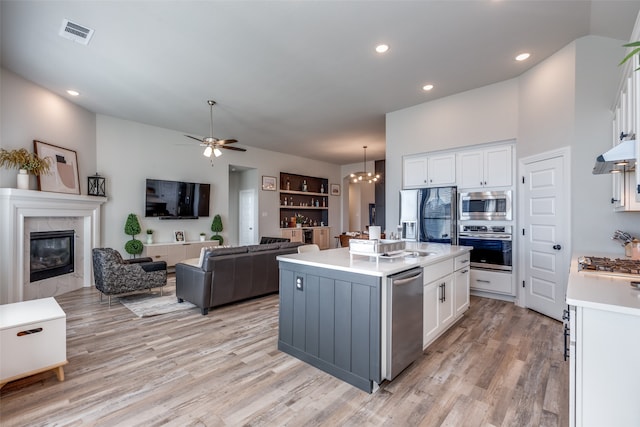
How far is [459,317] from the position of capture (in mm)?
3391

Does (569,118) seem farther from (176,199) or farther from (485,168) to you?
(176,199)

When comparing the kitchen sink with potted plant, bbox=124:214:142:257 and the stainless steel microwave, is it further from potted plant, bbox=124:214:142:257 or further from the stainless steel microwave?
potted plant, bbox=124:214:142:257

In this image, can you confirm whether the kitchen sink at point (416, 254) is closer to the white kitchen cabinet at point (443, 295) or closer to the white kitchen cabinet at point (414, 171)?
the white kitchen cabinet at point (443, 295)

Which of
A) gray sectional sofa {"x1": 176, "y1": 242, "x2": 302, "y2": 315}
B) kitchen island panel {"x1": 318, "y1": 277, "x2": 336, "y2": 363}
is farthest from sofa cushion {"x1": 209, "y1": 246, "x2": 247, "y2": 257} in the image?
kitchen island panel {"x1": 318, "y1": 277, "x2": 336, "y2": 363}

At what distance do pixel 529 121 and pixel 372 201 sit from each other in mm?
8503

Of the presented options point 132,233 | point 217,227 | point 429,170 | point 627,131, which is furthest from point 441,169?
point 132,233

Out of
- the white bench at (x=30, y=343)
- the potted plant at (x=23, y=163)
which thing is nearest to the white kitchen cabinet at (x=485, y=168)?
the white bench at (x=30, y=343)

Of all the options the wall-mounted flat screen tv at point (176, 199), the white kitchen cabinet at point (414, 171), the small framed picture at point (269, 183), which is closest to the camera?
the white kitchen cabinet at point (414, 171)

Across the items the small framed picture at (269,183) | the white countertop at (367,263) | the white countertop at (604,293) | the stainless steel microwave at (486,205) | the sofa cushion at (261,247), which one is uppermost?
the small framed picture at (269,183)

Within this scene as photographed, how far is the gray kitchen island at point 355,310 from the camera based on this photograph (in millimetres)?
2107

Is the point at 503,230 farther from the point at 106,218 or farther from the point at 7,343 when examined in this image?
the point at 106,218

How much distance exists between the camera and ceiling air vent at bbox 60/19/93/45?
2.86m

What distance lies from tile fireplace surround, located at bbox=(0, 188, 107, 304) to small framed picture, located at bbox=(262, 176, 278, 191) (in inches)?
150

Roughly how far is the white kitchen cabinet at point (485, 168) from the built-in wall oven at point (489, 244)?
26.4 inches
